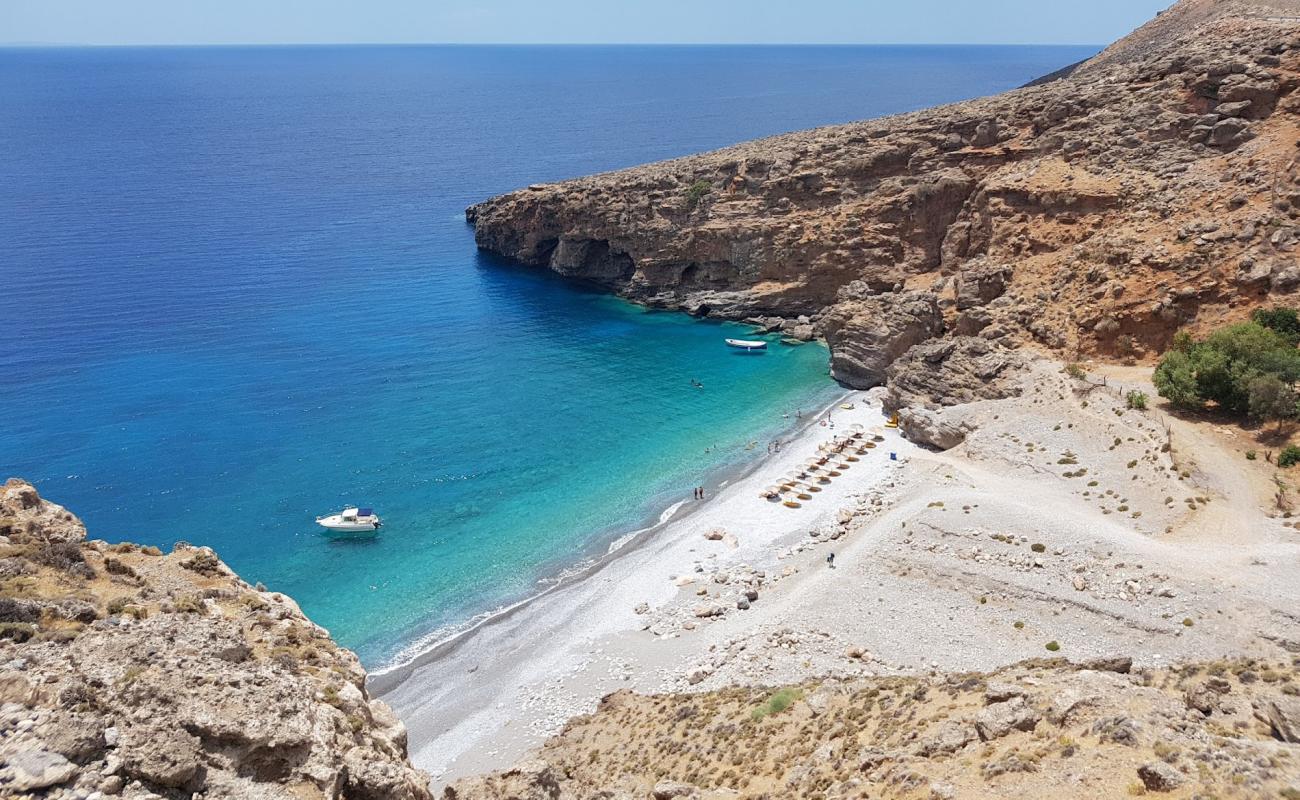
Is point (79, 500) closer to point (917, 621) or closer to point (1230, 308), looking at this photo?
point (917, 621)

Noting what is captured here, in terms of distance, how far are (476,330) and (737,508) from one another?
3754 centimetres

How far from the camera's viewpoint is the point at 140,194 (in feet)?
382

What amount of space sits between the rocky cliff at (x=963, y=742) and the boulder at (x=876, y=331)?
123 feet

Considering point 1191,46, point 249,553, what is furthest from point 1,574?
point 1191,46

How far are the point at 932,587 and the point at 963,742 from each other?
1426cm

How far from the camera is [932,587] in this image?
109 feet

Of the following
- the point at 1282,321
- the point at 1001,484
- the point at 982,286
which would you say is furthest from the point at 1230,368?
the point at 982,286

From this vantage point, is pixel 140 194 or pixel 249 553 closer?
pixel 249 553

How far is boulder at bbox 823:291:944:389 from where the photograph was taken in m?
59.8

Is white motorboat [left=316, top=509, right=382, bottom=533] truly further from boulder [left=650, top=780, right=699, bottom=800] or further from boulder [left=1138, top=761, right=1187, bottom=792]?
boulder [left=1138, top=761, right=1187, bottom=792]

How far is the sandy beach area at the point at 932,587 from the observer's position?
29000mm

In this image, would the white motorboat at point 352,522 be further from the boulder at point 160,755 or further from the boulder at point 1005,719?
the boulder at point 1005,719

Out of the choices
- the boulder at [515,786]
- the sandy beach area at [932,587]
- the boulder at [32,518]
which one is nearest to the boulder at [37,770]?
the boulder at [32,518]

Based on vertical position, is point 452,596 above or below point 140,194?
below
